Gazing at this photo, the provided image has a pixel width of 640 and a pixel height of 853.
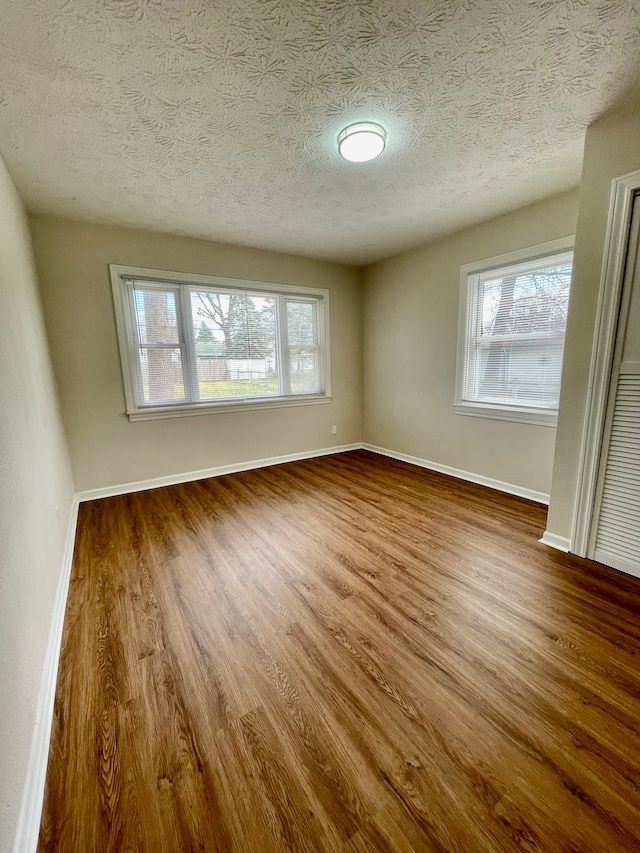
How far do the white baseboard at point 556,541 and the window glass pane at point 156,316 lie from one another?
12.2ft

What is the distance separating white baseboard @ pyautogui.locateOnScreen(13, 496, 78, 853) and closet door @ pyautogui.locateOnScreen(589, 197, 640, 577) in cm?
284

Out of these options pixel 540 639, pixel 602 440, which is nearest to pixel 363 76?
pixel 602 440

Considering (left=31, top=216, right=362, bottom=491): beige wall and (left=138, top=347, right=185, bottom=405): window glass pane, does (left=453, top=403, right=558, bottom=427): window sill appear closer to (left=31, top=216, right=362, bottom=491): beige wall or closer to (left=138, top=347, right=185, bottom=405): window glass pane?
(left=31, top=216, right=362, bottom=491): beige wall

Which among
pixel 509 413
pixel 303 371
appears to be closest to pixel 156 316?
pixel 303 371

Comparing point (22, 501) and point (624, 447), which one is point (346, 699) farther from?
point (624, 447)

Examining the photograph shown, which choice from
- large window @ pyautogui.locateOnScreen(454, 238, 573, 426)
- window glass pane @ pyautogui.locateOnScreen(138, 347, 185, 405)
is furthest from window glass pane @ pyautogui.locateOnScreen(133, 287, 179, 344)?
large window @ pyautogui.locateOnScreen(454, 238, 573, 426)

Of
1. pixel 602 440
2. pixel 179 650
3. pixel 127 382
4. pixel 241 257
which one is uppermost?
pixel 241 257

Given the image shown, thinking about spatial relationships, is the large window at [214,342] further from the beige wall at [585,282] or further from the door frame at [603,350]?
the door frame at [603,350]

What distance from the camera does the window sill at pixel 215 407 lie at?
3465 millimetres

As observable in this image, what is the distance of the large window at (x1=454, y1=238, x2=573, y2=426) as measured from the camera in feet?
9.25

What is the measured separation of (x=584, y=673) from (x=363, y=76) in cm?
278

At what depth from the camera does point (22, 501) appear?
138 centimetres

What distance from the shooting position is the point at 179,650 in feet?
5.07

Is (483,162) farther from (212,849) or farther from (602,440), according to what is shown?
(212,849)
